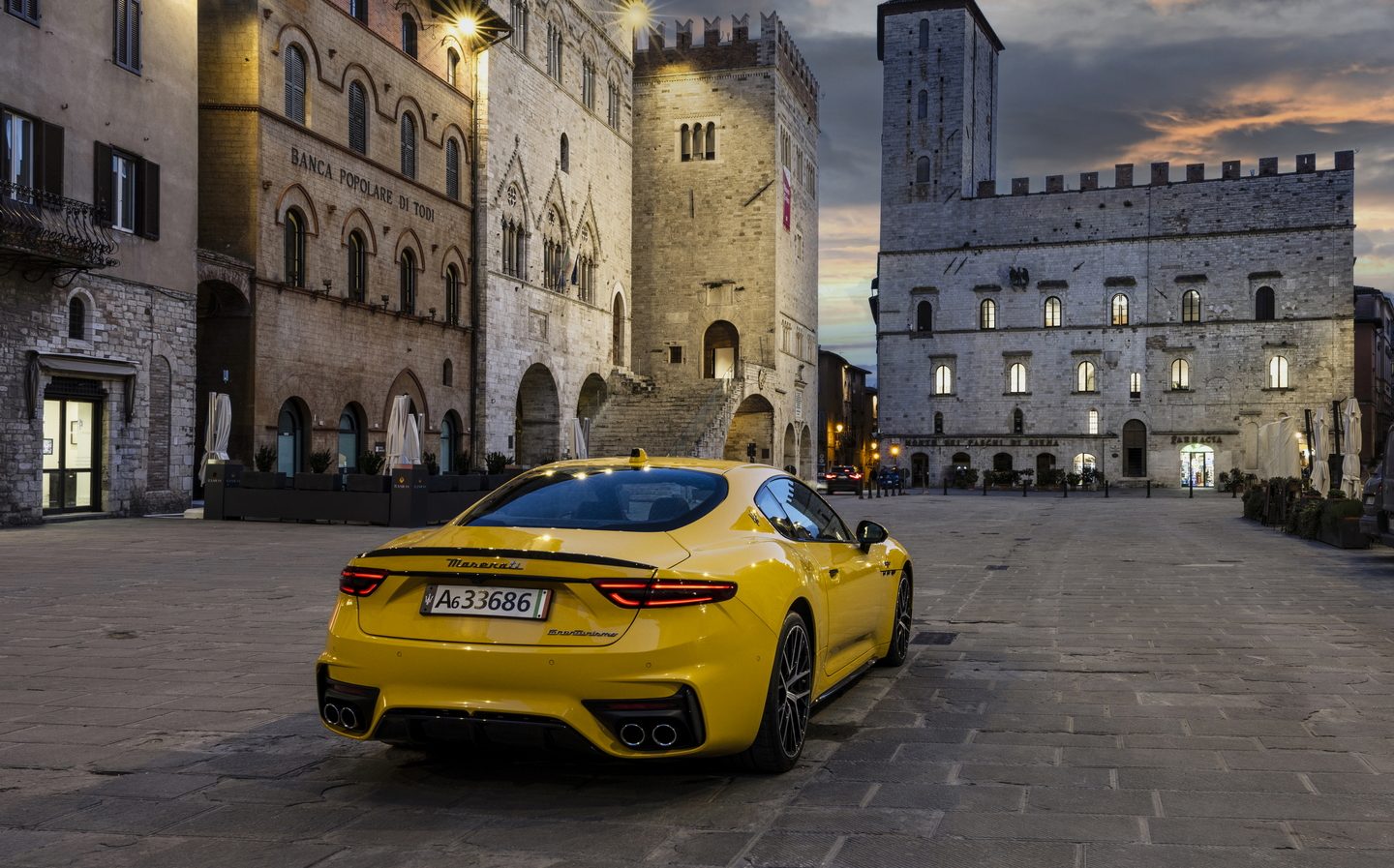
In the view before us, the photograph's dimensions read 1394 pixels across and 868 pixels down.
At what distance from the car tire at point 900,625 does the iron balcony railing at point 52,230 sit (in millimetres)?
17370

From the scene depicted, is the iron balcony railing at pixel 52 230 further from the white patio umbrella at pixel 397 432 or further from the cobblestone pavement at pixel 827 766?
the cobblestone pavement at pixel 827 766

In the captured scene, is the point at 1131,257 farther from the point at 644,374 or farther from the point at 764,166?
the point at 644,374

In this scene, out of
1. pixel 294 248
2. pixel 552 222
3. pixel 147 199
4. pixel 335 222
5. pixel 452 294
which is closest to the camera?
pixel 147 199

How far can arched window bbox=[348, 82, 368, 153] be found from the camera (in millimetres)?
30859

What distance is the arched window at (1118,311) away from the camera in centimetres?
6531

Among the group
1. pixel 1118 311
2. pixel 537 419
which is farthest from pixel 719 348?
pixel 1118 311

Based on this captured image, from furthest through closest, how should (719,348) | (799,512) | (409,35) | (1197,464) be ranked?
(1197,464), (719,348), (409,35), (799,512)

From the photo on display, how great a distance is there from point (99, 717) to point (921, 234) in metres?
65.2

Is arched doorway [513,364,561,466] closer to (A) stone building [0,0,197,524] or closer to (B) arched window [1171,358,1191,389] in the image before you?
(A) stone building [0,0,197,524]

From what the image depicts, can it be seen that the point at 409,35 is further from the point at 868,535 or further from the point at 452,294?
the point at 868,535

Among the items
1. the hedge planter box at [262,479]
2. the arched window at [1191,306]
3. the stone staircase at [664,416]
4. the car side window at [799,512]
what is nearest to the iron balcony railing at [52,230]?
the hedge planter box at [262,479]

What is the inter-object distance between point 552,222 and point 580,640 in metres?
38.9

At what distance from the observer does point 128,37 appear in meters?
23.3

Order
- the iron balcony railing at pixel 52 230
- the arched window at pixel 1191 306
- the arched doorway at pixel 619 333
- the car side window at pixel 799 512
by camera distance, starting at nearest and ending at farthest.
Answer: the car side window at pixel 799 512, the iron balcony railing at pixel 52 230, the arched doorway at pixel 619 333, the arched window at pixel 1191 306
